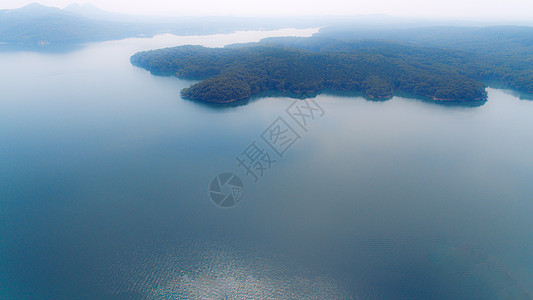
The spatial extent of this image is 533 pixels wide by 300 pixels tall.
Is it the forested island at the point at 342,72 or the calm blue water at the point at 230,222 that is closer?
the calm blue water at the point at 230,222

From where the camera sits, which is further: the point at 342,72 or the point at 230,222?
the point at 342,72

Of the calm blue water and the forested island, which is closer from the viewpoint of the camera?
the calm blue water

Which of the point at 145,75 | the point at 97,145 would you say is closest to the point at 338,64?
the point at 145,75

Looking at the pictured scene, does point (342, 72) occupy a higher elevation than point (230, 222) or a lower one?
higher

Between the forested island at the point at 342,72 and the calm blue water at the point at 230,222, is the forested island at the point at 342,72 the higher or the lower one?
the higher one
